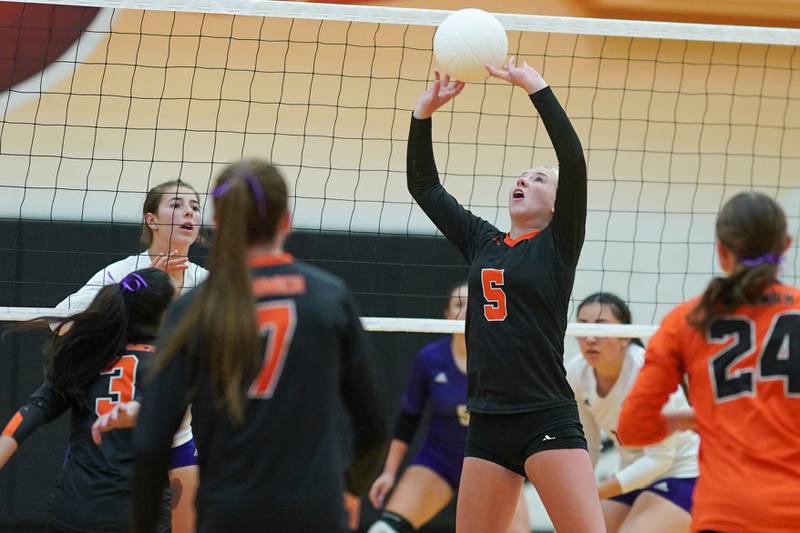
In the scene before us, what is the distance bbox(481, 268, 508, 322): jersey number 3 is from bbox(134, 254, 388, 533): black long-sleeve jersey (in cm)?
154

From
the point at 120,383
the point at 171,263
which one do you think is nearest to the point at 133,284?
the point at 120,383

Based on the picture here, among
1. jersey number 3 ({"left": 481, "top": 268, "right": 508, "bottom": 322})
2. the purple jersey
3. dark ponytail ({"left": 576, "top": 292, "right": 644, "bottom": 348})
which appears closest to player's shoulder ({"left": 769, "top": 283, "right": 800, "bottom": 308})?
jersey number 3 ({"left": 481, "top": 268, "right": 508, "bottom": 322})

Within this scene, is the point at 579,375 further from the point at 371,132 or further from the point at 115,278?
the point at 371,132

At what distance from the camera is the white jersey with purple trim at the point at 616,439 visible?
5621 mm

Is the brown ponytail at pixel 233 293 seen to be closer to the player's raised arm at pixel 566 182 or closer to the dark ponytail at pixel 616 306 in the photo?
the player's raised arm at pixel 566 182

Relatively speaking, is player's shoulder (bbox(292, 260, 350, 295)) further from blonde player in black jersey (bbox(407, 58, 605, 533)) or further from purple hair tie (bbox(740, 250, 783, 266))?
blonde player in black jersey (bbox(407, 58, 605, 533))

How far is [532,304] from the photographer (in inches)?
161

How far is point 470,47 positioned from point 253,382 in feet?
7.56

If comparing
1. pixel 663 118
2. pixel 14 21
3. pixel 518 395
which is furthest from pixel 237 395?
pixel 663 118

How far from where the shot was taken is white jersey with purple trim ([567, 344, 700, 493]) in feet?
18.4

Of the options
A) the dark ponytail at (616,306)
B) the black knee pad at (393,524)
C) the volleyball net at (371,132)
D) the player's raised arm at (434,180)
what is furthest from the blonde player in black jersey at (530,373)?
the volleyball net at (371,132)

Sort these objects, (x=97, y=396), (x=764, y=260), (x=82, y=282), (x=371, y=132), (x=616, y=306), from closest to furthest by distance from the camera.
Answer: (x=764, y=260) < (x=97, y=396) < (x=616, y=306) < (x=82, y=282) < (x=371, y=132)

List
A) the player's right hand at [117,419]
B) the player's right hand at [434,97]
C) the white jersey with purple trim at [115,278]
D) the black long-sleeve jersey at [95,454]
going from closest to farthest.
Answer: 1. the player's right hand at [117,419]
2. the black long-sleeve jersey at [95,454]
3. the player's right hand at [434,97]
4. the white jersey with purple trim at [115,278]

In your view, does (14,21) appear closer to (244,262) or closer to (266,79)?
(266,79)
